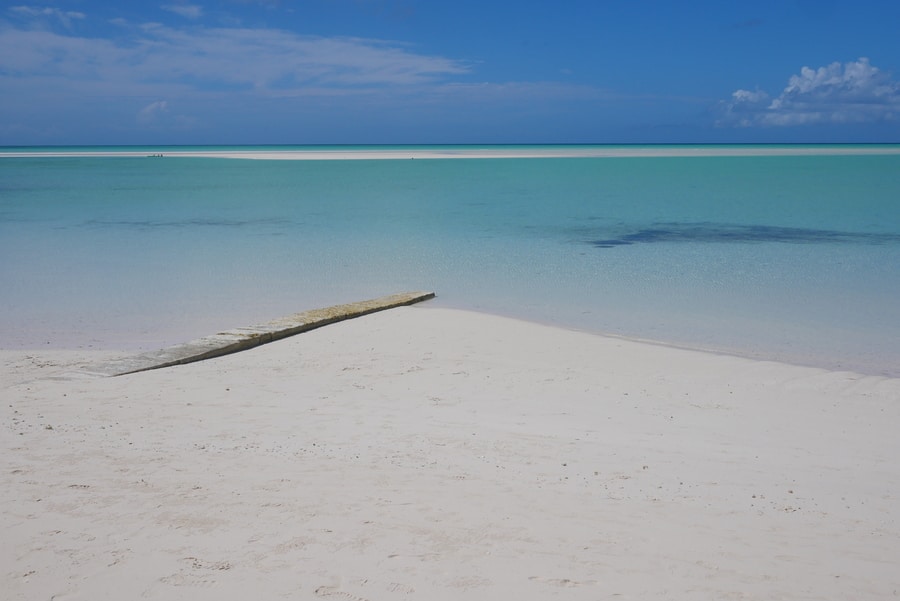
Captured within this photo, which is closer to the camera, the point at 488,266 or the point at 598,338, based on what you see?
the point at 598,338

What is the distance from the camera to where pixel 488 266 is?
39.7 ft

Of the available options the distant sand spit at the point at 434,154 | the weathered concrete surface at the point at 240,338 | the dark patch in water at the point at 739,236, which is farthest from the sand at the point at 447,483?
the distant sand spit at the point at 434,154

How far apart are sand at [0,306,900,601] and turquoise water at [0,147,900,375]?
6.40ft

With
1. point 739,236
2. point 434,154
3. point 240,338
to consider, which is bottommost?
Answer: point 240,338

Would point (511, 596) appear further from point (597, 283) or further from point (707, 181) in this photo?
point (707, 181)

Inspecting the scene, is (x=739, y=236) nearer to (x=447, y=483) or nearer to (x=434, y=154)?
(x=447, y=483)

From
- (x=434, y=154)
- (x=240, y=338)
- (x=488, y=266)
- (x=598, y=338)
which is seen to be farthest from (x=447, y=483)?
(x=434, y=154)

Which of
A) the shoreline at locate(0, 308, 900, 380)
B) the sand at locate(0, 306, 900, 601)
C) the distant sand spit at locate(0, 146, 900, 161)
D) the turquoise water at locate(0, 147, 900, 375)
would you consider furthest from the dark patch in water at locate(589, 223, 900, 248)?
the distant sand spit at locate(0, 146, 900, 161)

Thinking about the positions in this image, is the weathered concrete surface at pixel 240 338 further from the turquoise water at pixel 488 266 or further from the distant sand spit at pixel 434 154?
the distant sand spit at pixel 434 154

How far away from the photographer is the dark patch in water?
14742 millimetres

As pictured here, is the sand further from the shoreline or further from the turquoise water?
the turquoise water

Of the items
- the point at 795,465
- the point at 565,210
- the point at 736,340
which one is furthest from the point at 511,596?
the point at 565,210

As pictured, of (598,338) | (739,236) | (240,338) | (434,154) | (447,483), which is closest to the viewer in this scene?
(447,483)

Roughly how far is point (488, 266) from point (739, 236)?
6.35 meters
